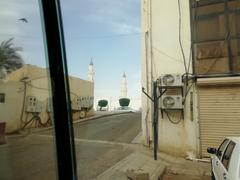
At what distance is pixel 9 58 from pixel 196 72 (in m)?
11.1

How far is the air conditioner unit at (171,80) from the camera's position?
12141 mm

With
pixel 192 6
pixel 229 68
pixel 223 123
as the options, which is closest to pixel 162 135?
pixel 223 123

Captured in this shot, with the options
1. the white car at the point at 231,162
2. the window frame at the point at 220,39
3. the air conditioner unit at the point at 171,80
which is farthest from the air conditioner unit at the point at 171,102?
the white car at the point at 231,162

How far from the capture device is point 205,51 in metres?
12.2

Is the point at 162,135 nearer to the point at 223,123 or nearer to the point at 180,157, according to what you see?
the point at 180,157

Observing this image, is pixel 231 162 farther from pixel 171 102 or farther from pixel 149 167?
pixel 171 102

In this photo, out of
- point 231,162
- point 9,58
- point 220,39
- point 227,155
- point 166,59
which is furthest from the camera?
point 166,59

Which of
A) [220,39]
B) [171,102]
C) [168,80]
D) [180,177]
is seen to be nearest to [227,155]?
[180,177]

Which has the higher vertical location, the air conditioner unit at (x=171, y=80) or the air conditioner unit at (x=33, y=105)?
the air conditioner unit at (x=171, y=80)

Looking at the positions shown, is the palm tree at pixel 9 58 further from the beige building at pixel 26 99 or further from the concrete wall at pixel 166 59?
the concrete wall at pixel 166 59

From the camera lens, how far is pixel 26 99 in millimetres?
1664

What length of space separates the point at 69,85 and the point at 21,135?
1.58 ft

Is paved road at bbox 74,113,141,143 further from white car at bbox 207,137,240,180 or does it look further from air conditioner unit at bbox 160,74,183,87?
white car at bbox 207,137,240,180

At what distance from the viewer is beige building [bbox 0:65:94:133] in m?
1.59
